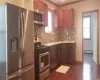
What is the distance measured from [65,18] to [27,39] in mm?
3360

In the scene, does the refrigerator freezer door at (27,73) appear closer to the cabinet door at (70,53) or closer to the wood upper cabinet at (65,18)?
the cabinet door at (70,53)

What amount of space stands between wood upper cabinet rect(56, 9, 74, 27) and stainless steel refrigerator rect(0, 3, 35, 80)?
311 centimetres

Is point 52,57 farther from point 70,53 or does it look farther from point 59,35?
point 59,35

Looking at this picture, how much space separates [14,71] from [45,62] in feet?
4.45

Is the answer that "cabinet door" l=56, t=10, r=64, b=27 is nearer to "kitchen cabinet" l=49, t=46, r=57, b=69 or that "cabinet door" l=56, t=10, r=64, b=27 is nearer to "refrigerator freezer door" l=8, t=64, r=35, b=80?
"kitchen cabinet" l=49, t=46, r=57, b=69

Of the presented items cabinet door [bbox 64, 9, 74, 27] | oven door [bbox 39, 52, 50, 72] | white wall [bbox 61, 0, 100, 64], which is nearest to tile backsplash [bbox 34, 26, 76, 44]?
white wall [bbox 61, 0, 100, 64]

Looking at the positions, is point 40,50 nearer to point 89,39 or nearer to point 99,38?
point 99,38

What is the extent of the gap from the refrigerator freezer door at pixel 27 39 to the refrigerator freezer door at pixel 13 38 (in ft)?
0.52

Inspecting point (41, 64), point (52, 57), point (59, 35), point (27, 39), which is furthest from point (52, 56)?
point (59, 35)

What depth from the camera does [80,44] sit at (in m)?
5.30

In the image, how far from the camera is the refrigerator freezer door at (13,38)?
1897mm

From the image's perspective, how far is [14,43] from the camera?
→ 2.04 m

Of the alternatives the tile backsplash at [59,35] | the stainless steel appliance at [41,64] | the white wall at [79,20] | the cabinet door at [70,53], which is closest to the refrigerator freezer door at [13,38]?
the stainless steel appliance at [41,64]

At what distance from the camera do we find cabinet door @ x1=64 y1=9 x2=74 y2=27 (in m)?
5.17
